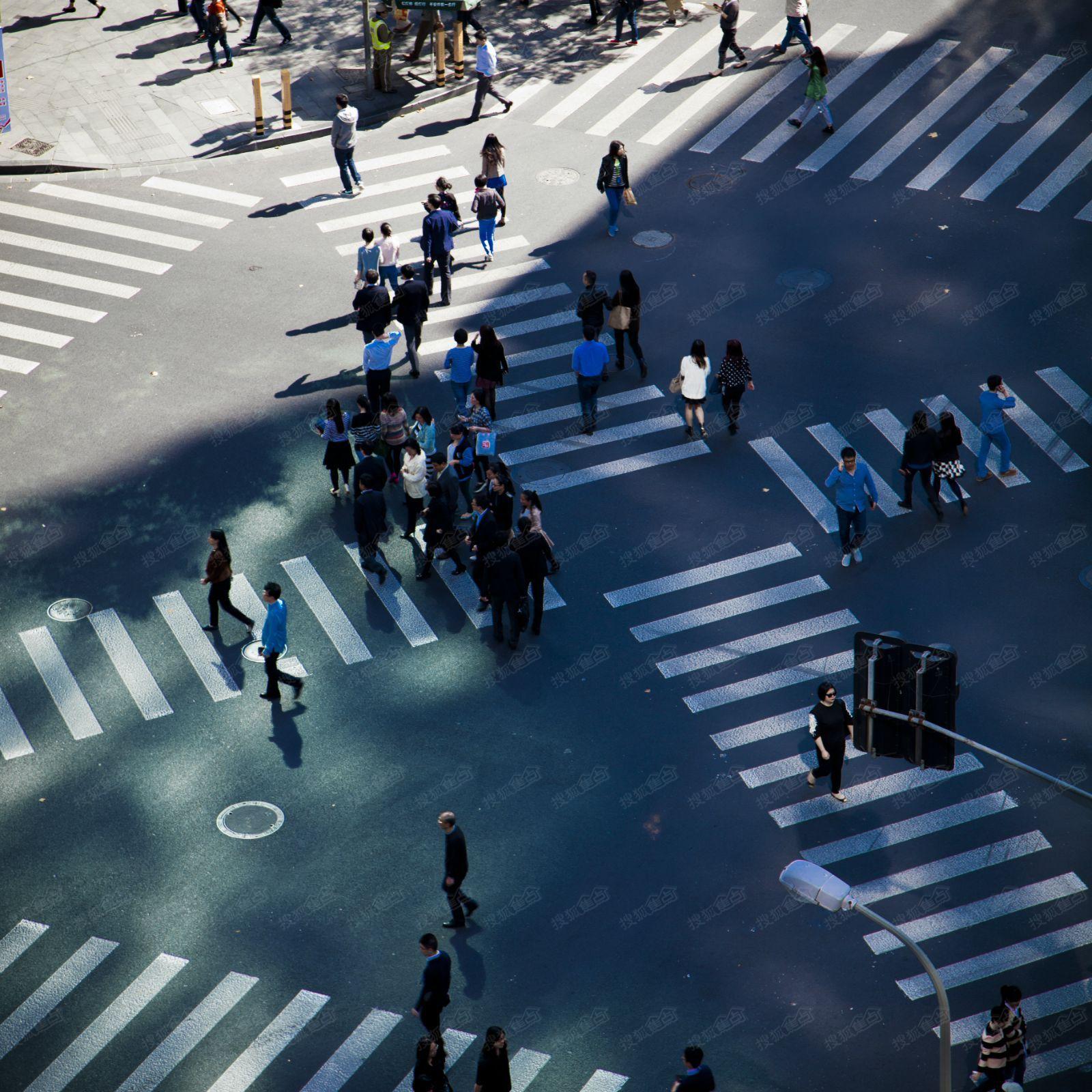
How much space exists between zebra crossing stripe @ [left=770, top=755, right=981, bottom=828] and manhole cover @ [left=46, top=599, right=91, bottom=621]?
9.14 m

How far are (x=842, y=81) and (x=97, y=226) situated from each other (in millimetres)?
15435

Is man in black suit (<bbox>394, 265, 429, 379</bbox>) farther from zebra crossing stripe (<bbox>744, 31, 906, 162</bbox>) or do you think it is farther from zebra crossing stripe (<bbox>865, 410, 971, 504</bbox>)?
zebra crossing stripe (<bbox>744, 31, 906, 162</bbox>)

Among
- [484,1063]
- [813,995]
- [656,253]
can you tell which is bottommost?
[813,995]

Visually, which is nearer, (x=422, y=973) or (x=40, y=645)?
(x=422, y=973)

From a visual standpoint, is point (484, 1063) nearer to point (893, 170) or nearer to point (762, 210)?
point (762, 210)

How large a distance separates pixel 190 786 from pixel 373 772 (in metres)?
2.06

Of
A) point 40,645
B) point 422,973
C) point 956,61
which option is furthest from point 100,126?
point 422,973

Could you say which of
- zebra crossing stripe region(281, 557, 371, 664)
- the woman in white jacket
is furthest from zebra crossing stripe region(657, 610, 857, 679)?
the woman in white jacket

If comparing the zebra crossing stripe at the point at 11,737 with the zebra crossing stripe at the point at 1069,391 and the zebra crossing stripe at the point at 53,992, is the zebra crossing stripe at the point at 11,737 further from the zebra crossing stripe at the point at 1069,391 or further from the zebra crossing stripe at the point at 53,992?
the zebra crossing stripe at the point at 1069,391

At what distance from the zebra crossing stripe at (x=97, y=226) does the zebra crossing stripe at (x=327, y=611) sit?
9.40 metres

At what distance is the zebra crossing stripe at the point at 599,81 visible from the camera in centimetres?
3047

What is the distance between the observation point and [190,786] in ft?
54.7

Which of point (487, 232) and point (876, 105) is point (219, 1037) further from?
point (876, 105)

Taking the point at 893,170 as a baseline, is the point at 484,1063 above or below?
below
